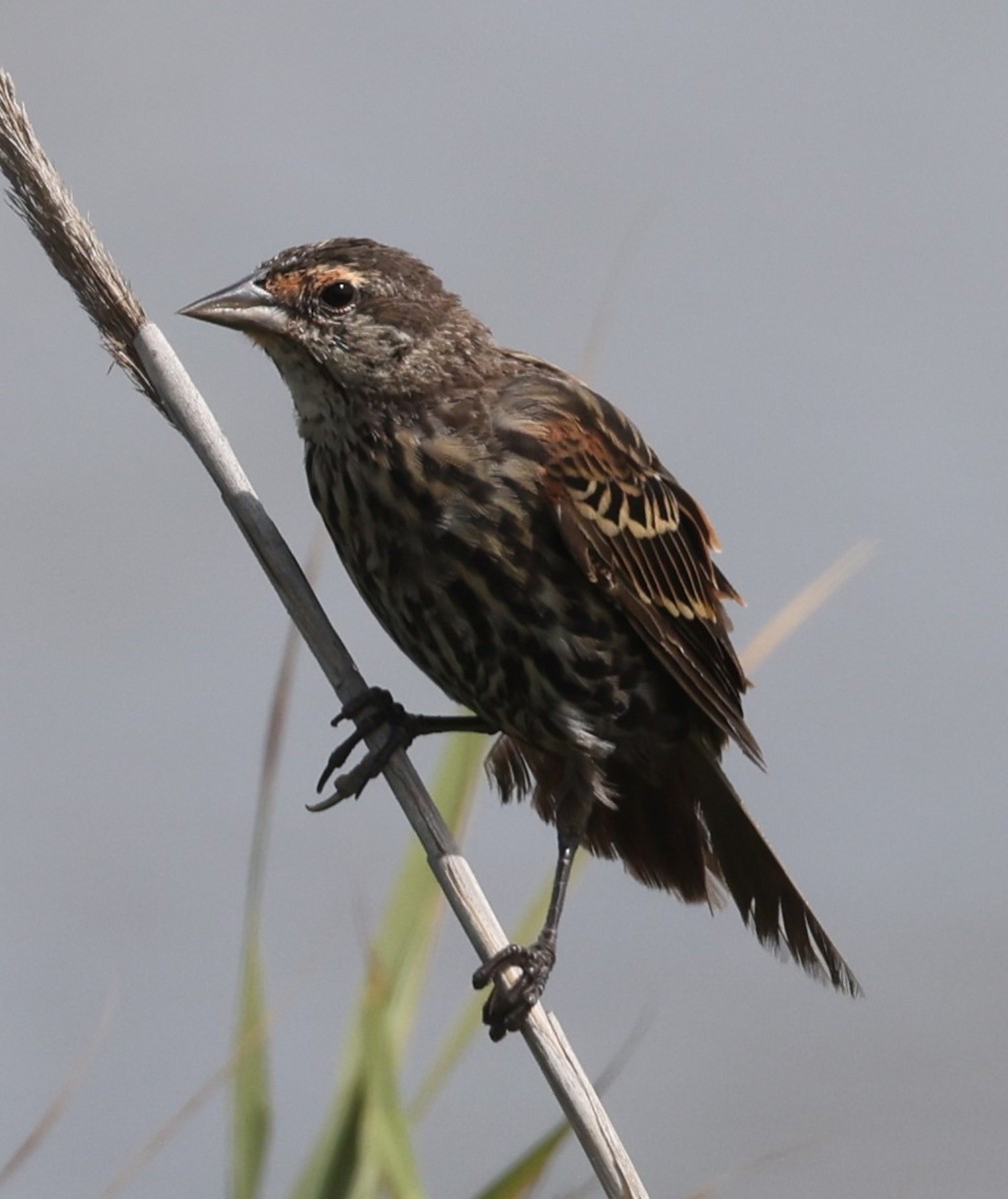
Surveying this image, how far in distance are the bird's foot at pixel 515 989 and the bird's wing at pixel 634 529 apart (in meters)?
0.48

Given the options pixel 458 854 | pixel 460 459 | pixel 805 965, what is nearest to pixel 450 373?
pixel 460 459

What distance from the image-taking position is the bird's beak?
2.54 metres

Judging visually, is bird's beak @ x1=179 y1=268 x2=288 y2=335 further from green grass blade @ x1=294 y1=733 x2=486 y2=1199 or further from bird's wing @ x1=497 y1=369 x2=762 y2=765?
green grass blade @ x1=294 y1=733 x2=486 y2=1199

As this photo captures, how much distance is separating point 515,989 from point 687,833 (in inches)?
28.0

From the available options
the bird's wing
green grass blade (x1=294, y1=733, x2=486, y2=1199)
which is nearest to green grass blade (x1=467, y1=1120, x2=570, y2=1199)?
green grass blade (x1=294, y1=733, x2=486, y2=1199)

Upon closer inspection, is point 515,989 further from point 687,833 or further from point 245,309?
point 245,309

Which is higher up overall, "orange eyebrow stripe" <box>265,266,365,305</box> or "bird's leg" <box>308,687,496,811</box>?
"orange eyebrow stripe" <box>265,266,365,305</box>

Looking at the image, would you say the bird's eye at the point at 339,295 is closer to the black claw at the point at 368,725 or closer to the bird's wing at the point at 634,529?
the bird's wing at the point at 634,529

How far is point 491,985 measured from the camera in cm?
258

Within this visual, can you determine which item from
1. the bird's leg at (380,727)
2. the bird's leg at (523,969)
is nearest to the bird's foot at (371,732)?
the bird's leg at (380,727)

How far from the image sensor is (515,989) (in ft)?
8.29

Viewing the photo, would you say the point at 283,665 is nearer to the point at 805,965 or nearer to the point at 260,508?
the point at 260,508

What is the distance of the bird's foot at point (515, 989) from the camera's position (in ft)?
7.99

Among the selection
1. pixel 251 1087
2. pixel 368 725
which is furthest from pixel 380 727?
pixel 251 1087
